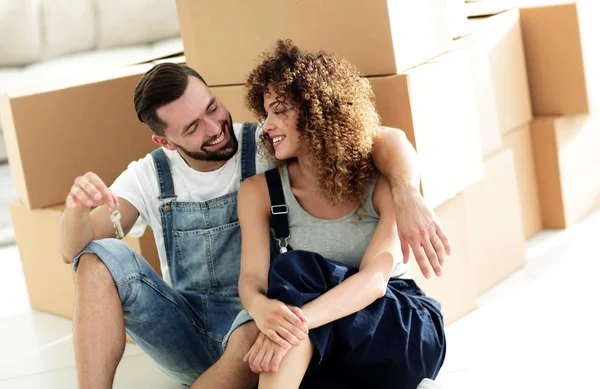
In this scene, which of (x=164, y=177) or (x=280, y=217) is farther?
(x=164, y=177)

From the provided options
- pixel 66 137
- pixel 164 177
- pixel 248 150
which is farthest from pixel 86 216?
pixel 66 137

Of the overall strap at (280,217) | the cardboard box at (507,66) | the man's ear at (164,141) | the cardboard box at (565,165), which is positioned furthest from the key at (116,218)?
the cardboard box at (565,165)

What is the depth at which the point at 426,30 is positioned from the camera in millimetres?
1896

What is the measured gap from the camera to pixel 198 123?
1.74 metres

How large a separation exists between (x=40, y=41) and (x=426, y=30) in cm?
235

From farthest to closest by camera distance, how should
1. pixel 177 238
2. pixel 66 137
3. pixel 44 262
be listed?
1. pixel 44 262
2. pixel 66 137
3. pixel 177 238

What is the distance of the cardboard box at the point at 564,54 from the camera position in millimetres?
2404

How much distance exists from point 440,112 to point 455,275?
1.30 ft

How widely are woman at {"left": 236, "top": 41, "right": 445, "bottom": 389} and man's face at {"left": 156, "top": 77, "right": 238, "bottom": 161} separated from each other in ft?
0.25

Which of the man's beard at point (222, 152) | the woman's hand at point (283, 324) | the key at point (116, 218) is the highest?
the man's beard at point (222, 152)

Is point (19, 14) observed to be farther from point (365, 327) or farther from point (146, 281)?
point (365, 327)

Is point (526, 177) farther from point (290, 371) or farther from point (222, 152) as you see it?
point (290, 371)

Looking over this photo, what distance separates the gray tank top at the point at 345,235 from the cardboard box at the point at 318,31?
319mm

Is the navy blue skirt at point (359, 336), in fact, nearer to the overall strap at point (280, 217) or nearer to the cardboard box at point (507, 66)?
the overall strap at point (280, 217)
